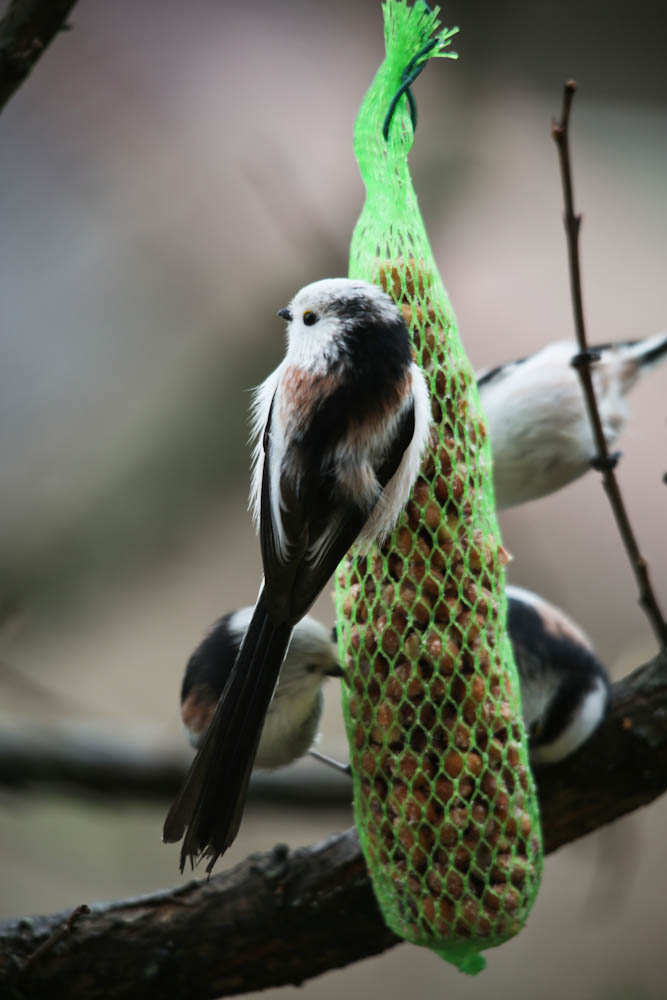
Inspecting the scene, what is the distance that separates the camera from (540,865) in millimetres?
1376

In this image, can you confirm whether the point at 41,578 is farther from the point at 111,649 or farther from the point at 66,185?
the point at 66,185

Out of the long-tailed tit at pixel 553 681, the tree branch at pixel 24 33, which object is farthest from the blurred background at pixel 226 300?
the tree branch at pixel 24 33

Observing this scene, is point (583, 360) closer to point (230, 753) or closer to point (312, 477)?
point (312, 477)

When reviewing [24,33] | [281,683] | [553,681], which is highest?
[24,33]

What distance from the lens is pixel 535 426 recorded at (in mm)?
2027

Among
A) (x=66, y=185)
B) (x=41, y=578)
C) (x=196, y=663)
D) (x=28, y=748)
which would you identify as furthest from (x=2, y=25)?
(x=66, y=185)

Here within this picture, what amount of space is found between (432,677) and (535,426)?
851mm

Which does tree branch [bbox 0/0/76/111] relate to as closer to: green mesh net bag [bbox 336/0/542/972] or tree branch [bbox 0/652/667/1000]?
green mesh net bag [bbox 336/0/542/972]

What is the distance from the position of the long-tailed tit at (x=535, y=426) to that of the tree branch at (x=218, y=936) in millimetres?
791

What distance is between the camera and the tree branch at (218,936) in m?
1.52

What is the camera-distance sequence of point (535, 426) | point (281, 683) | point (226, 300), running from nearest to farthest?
point (281, 683)
point (535, 426)
point (226, 300)

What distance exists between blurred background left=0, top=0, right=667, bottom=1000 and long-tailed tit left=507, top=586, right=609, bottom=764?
1.59 meters

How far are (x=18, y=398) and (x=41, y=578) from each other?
0.83 meters

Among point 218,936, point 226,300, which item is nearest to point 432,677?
point 218,936
